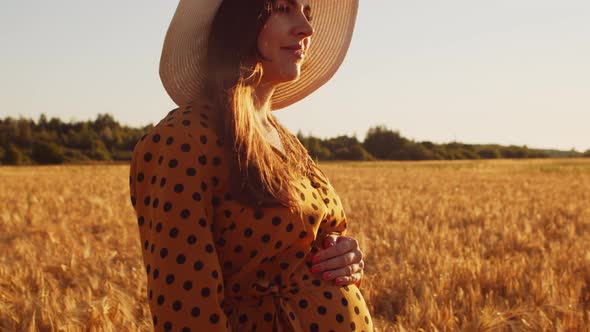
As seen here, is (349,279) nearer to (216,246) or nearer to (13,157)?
(216,246)

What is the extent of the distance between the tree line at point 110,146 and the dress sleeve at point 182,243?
4296 centimetres

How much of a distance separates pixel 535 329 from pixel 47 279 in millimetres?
2845

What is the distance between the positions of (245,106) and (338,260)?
516mm

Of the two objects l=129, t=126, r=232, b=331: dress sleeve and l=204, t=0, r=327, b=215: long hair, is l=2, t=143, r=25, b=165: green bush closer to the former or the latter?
l=204, t=0, r=327, b=215: long hair

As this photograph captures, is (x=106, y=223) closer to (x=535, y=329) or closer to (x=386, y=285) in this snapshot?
(x=386, y=285)

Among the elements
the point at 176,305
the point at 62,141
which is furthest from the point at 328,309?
the point at 62,141

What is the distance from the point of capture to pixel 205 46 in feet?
6.19

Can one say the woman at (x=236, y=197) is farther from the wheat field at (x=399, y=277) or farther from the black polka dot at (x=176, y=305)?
the wheat field at (x=399, y=277)

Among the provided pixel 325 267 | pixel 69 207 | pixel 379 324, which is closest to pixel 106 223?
pixel 69 207

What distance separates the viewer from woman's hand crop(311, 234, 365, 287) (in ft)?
5.72

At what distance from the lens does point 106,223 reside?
7074 mm

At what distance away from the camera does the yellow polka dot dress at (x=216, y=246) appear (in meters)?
1.43

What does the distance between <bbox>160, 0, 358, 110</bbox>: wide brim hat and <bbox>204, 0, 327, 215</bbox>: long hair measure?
0.08m

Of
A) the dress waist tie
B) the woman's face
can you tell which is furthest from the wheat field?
the woman's face
